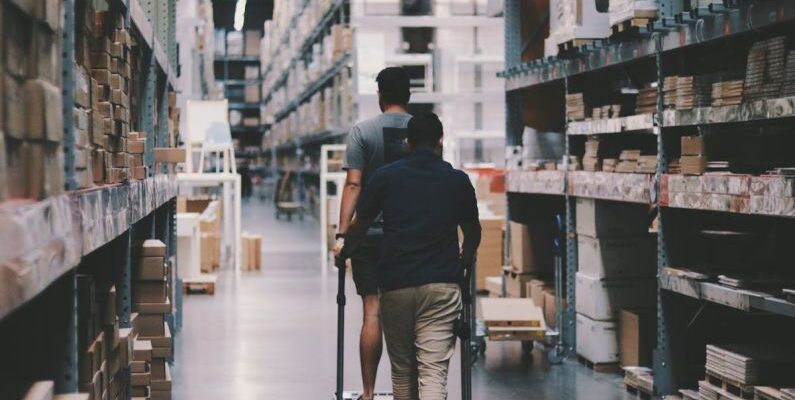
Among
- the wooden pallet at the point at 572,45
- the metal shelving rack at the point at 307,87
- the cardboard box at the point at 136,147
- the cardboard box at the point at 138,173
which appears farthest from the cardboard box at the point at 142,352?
the metal shelving rack at the point at 307,87

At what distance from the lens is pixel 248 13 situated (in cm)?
4603

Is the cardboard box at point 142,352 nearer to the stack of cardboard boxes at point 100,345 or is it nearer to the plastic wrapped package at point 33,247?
the stack of cardboard boxes at point 100,345

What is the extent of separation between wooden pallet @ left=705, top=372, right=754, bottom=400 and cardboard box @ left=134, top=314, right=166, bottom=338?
283 cm

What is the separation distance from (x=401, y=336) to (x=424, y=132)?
2.79ft

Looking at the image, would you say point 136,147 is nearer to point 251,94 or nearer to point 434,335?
point 434,335

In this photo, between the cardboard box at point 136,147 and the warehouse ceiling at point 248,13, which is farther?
the warehouse ceiling at point 248,13

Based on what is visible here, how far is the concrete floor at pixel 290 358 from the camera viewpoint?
6805mm

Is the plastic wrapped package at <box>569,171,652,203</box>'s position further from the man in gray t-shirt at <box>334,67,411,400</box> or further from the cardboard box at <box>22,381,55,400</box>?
the cardboard box at <box>22,381,55,400</box>

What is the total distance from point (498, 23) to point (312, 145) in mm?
13085

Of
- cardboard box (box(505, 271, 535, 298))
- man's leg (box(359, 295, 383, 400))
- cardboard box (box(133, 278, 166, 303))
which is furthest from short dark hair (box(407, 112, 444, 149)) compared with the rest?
cardboard box (box(505, 271, 535, 298))

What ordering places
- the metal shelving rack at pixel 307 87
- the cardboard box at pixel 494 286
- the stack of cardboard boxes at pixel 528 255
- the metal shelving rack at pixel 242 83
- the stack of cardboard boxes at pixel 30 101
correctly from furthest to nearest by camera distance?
1. the metal shelving rack at pixel 242 83
2. the metal shelving rack at pixel 307 87
3. the cardboard box at pixel 494 286
4. the stack of cardboard boxes at pixel 528 255
5. the stack of cardboard boxes at pixel 30 101

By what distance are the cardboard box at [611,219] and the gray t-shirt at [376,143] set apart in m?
2.07

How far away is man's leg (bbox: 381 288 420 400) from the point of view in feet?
15.2

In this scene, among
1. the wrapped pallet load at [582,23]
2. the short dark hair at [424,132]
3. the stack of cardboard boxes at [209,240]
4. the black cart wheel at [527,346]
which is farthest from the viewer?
the stack of cardboard boxes at [209,240]
